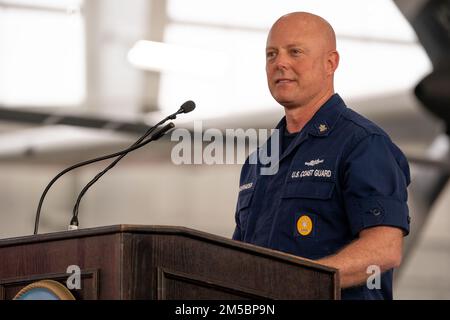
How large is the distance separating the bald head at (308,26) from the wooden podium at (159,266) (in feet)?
2.82

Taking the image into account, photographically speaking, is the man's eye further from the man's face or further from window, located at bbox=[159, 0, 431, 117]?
window, located at bbox=[159, 0, 431, 117]

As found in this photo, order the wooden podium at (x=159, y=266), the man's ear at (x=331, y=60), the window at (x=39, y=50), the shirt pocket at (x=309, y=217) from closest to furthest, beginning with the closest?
the wooden podium at (x=159, y=266) → the shirt pocket at (x=309, y=217) → the man's ear at (x=331, y=60) → the window at (x=39, y=50)

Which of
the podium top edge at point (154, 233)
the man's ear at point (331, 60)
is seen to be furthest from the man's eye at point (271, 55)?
the podium top edge at point (154, 233)

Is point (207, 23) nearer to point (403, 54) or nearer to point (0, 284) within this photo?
point (403, 54)

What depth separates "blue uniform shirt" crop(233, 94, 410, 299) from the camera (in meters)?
2.35

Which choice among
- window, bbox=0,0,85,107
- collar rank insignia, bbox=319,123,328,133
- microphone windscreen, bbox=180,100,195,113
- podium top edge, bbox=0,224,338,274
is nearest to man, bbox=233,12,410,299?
collar rank insignia, bbox=319,123,328,133

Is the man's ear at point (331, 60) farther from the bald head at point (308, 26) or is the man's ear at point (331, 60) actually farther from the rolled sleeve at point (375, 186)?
the rolled sleeve at point (375, 186)

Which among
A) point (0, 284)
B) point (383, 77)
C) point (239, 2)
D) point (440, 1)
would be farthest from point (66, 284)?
point (383, 77)

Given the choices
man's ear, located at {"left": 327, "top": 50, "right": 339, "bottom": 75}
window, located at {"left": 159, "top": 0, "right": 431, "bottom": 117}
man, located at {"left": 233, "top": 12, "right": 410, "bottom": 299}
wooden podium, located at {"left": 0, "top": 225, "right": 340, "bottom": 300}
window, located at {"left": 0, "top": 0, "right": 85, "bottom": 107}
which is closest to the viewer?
wooden podium, located at {"left": 0, "top": 225, "right": 340, "bottom": 300}

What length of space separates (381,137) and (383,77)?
20.9ft

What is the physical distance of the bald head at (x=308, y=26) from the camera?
2657mm

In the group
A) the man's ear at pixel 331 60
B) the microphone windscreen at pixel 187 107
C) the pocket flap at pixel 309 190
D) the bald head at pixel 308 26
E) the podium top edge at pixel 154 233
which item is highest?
the bald head at pixel 308 26

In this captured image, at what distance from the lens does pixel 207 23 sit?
8234 mm

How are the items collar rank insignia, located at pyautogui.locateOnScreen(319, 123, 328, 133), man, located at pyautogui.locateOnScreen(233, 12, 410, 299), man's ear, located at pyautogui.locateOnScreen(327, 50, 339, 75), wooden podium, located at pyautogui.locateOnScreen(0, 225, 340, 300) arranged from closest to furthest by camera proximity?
wooden podium, located at pyautogui.locateOnScreen(0, 225, 340, 300) → man, located at pyautogui.locateOnScreen(233, 12, 410, 299) → collar rank insignia, located at pyautogui.locateOnScreen(319, 123, 328, 133) → man's ear, located at pyautogui.locateOnScreen(327, 50, 339, 75)
